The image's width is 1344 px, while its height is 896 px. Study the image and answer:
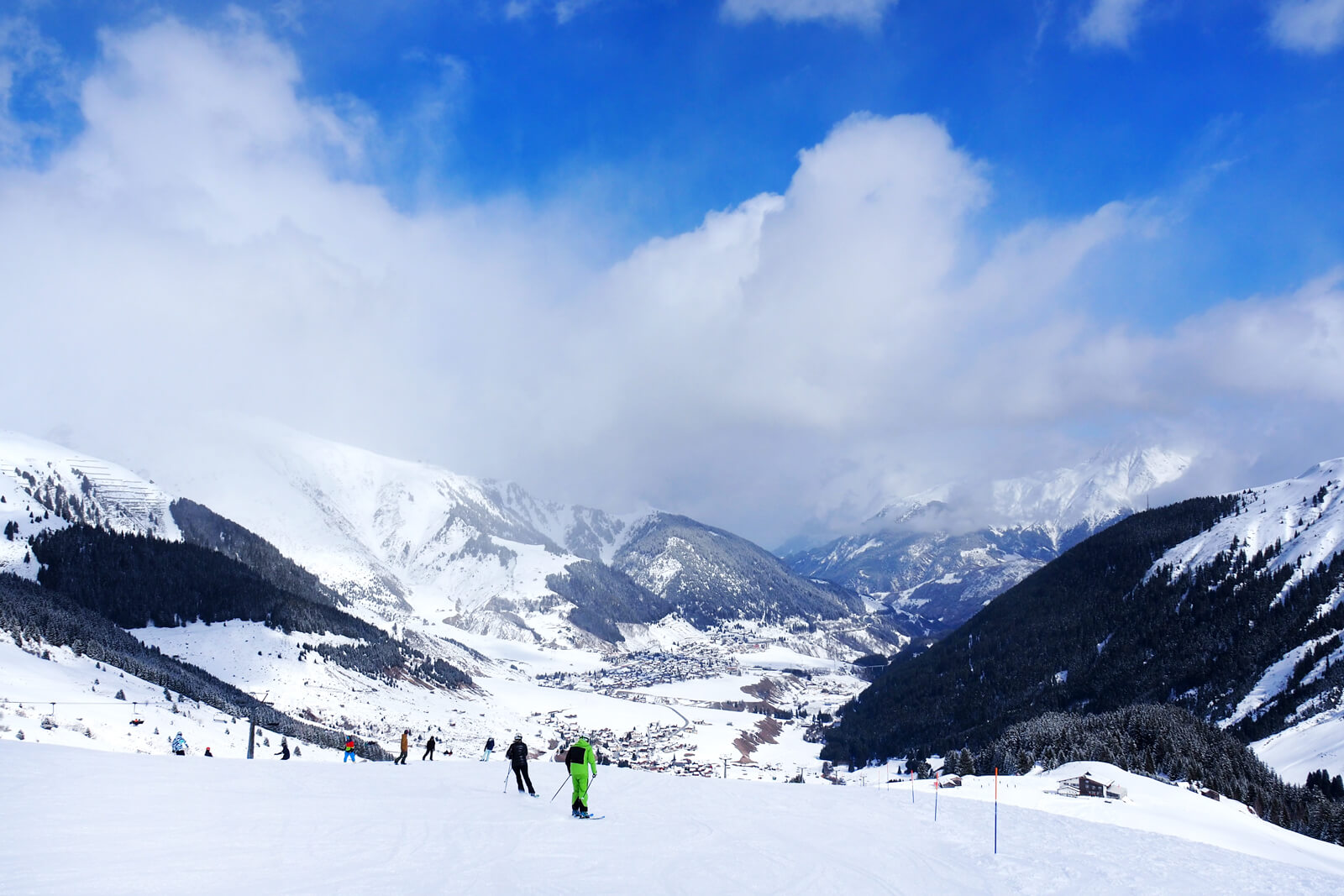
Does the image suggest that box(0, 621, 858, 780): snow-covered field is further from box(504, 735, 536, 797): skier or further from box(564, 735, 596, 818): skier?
box(564, 735, 596, 818): skier

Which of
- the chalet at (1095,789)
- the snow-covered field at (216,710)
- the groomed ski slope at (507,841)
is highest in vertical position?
the chalet at (1095,789)

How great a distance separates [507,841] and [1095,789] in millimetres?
49917

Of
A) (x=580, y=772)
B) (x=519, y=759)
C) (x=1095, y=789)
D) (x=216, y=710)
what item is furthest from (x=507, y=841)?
(x=216, y=710)

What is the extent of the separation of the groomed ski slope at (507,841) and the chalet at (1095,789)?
58.3 feet

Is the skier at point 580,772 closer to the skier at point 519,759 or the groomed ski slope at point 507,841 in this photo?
the groomed ski slope at point 507,841

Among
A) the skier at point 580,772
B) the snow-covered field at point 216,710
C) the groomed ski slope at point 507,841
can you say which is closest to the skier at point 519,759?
the groomed ski slope at point 507,841

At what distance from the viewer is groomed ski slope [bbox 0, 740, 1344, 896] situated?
1712 cm

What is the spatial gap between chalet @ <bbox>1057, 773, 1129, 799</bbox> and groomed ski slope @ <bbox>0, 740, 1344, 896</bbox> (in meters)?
17.8

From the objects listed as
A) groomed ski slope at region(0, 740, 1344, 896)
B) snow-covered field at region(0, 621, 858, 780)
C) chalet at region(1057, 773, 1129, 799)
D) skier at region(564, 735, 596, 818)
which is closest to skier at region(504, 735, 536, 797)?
groomed ski slope at region(0, 740, 1344, 896)

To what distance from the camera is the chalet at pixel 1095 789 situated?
2125 inches

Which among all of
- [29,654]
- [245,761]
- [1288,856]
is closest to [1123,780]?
[1288,856]

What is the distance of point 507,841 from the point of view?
2198 centimetres

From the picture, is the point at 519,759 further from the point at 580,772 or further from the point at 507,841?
the point at 507,841

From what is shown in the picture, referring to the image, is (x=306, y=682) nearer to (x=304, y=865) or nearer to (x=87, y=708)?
(x=87, y=708)
